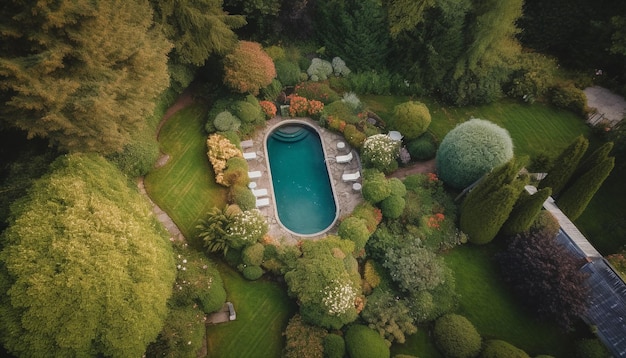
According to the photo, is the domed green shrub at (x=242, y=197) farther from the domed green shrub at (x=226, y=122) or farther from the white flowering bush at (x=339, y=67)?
the white flowering bush at (x=339, y=67)

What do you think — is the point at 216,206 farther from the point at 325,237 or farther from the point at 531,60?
the point at 531,60

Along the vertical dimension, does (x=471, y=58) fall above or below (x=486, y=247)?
above

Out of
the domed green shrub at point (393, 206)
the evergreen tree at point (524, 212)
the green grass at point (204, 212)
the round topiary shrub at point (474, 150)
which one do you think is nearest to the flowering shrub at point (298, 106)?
the green grass at point (204, 212)

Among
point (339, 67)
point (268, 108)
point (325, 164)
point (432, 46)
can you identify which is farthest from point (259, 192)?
point (432, 46)

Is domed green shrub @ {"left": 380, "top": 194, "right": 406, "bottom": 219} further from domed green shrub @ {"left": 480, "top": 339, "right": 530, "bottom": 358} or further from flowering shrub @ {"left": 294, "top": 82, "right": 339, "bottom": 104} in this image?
flowering shrub @ {"left": 294, "top": 82, "right": 339, "bottom": 104}

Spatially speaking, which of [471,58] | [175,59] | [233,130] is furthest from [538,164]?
[175,59]
